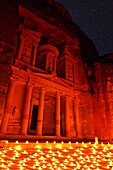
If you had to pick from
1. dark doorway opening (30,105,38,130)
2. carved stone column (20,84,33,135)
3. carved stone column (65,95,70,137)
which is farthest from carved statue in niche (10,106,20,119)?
carved stone column (65,95,70,137)

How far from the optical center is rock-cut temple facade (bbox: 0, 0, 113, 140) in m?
12.3

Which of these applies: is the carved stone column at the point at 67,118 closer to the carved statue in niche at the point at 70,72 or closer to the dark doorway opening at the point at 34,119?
the carved statue in niche at the point at 70,72

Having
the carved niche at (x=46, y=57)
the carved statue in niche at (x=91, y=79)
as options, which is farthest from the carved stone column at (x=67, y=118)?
the carved niche at (x=46, y=57)

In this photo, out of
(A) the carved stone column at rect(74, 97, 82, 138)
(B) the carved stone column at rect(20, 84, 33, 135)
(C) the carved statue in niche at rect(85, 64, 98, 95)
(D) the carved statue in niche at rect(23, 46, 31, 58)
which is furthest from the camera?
(C) the carved statue in niche at rect(85, 64, 98, 95)

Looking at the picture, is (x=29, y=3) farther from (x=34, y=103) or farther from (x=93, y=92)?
(x=93, y=92)

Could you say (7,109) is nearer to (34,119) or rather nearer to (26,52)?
(34,119)

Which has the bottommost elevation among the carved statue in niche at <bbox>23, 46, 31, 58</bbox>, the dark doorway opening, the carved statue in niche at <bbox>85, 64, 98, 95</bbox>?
the dark doorway opening

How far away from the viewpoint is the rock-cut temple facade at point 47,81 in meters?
12.3

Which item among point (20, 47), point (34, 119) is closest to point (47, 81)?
point (20, 47)

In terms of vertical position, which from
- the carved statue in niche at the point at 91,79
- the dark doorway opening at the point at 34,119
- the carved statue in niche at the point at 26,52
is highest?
the carved statue in niche at the point at 26,52

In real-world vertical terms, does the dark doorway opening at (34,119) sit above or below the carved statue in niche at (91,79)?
below

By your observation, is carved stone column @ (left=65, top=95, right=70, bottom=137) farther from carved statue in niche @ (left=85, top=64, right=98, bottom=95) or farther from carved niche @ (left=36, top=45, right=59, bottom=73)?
carved niche @ (left=36, top=45, right=59, bottom=73)

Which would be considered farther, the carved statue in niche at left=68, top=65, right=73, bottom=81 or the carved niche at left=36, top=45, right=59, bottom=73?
the carved statue in niche at left=68, top=65, right=73, bottom=81

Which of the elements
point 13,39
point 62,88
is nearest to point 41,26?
point 13,39
